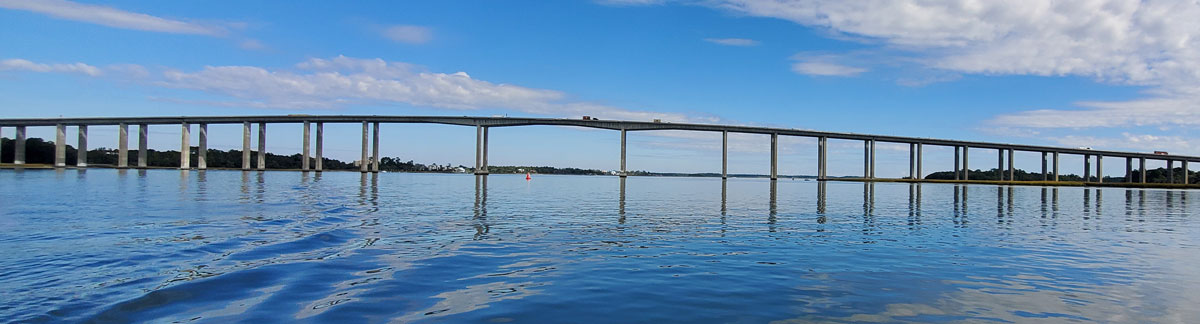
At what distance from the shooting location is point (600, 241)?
1712cm

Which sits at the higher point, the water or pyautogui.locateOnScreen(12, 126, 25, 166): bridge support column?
pyautogui.locateOnScreen(12, 126, 25, 166): bridge support column

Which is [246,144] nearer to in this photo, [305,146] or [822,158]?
[305,146]

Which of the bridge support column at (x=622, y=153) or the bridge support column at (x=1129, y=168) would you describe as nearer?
the bridge support column at (x=622, y=153)

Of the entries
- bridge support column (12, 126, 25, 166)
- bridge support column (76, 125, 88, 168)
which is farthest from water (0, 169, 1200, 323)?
bridge support column (12, 126, 25, 166)

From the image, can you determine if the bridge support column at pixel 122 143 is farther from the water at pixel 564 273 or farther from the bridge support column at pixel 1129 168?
the bridge support column at pixel 1129 168

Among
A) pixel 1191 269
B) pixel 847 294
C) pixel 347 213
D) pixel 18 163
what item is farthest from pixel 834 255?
pixel 18 163

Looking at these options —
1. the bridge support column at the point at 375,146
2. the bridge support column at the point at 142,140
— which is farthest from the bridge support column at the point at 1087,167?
the bridge support column at the point at 142,140

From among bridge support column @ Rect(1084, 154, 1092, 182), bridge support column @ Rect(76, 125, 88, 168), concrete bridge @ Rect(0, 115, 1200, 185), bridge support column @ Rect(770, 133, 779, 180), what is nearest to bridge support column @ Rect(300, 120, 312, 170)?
concrete bridge @ Rect(0, 115, 1200, 185)

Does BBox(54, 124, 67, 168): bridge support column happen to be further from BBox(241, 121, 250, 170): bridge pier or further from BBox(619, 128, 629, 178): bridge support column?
BBox(619, 128, 629, 178): bridge support column

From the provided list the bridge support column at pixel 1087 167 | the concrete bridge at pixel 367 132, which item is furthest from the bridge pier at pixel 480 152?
the bridge support column at pixel 1087 167

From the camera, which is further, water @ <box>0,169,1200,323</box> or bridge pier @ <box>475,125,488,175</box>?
bridge pier @ <box>475,125,488,175</box>

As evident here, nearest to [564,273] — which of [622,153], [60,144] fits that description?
[622,153]

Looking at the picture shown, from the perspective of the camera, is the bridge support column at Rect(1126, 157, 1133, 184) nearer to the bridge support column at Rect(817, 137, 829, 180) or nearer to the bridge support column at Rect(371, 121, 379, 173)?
the bridge support column at Rect(817, 137, 829, 180)

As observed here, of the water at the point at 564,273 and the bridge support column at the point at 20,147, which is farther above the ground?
the bridge support column at the point at 20,147
